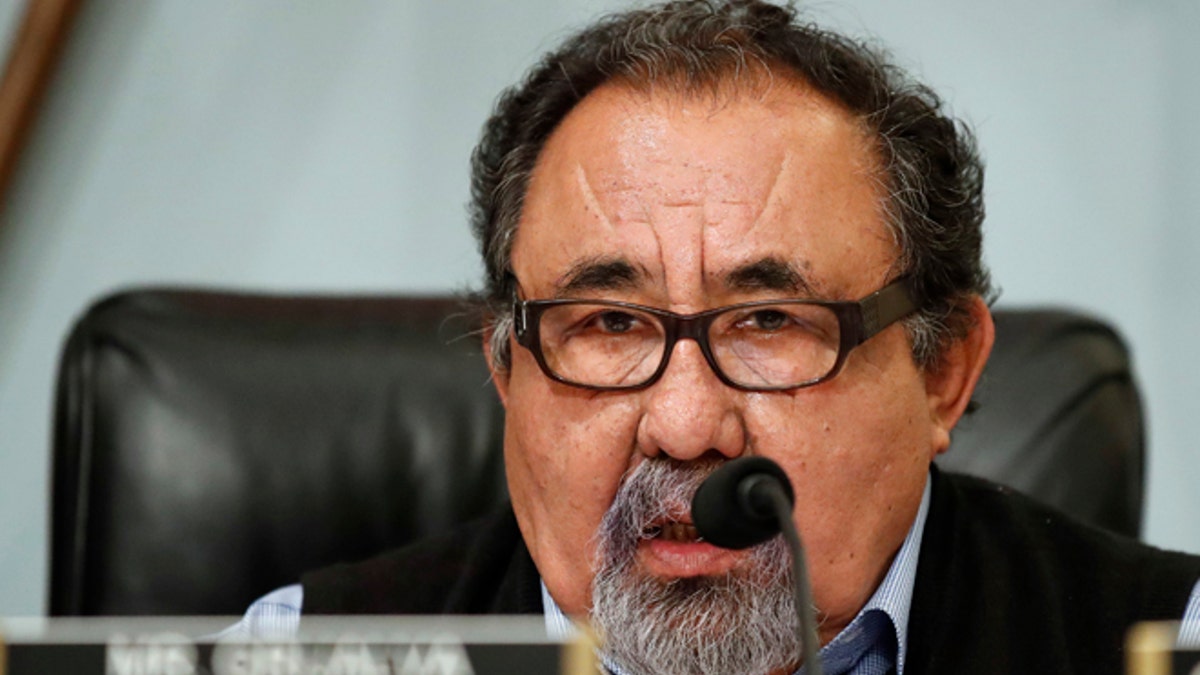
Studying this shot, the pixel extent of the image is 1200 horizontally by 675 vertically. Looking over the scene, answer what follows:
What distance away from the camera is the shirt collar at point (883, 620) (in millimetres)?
1262

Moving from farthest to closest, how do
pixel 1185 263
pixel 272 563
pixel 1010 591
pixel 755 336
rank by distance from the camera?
pixel 1185 263
pixel 272 563
pixel 1010 591
pixel 755 336

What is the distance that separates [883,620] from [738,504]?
450mm

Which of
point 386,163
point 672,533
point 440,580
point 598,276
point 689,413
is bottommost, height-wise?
point 440,580

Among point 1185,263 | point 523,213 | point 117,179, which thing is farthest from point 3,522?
point 1185,263

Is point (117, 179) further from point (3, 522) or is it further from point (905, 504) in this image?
point (905, 504)

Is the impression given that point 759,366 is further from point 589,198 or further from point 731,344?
point 589,198

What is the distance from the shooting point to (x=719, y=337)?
1.21 m

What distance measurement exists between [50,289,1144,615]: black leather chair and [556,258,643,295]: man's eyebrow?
34 cm

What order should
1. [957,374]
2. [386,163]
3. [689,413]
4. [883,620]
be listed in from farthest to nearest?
[386,163] → [957,374] → [883,620] → [689,413]

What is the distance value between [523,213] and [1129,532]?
0.74 m

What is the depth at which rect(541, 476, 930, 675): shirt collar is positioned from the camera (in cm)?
126

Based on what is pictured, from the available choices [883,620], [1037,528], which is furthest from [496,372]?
[1037,528]

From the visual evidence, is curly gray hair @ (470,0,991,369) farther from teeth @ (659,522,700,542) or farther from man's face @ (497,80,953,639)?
teeth @ (659,522,700,542)

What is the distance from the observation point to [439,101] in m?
2.11
